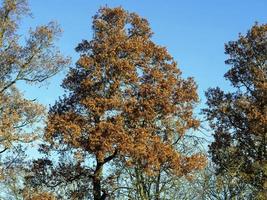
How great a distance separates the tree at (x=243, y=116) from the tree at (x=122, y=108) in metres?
4.36

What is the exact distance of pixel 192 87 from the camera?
1067 inches

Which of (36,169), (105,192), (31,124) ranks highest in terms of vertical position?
(31,124)

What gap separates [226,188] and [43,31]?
47.9 feet

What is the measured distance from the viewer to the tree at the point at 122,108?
79.5 feet

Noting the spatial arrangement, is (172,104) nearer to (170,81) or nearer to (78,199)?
(170,81)

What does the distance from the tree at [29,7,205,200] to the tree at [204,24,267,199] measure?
436 centimetres

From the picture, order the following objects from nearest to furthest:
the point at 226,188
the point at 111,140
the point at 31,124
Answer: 1. the point at 111,140
2. the point at 31,124
3. the point at 226,188

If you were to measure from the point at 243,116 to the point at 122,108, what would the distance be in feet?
27.8

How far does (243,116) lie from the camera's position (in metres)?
30.0

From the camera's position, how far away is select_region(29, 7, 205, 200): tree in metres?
24.2

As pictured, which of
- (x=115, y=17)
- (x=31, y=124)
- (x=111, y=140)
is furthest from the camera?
(x=115, y=17)

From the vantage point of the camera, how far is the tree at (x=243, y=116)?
28.8 metres

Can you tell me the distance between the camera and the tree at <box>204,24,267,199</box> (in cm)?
2883

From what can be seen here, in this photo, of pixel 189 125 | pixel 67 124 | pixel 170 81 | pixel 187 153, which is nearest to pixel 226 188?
pixel 187 153
